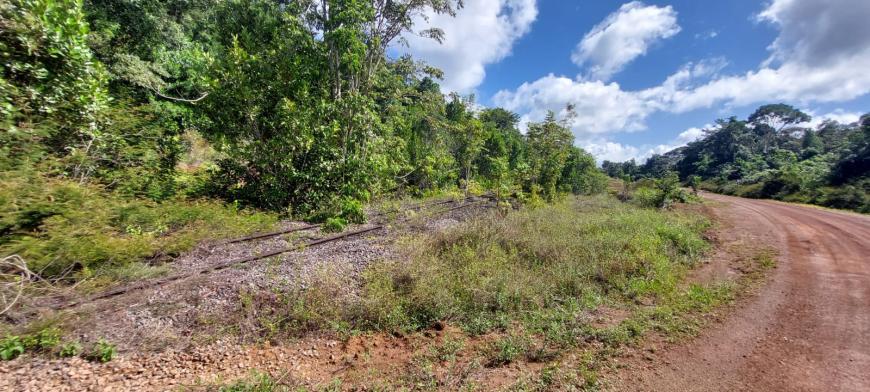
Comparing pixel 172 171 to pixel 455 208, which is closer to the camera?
pixel 172 171

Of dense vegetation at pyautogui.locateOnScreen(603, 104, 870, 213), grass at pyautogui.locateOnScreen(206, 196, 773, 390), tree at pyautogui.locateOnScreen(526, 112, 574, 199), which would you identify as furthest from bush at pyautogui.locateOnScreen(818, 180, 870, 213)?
grass at pyautogui.locateOnScreen(206, 196, 773, 390)

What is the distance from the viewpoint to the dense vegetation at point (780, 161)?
22.3 m

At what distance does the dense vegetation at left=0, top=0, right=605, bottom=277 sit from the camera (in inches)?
202

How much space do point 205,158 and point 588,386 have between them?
20682 millimetres

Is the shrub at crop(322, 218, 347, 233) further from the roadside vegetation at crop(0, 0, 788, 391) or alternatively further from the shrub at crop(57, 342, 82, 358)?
the shrub at crop(57, 342, 82, 358)

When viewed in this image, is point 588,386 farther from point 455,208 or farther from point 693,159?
point 693,159

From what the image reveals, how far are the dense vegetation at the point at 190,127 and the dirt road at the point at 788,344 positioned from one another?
8.24 metres

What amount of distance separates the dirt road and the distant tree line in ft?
30.1

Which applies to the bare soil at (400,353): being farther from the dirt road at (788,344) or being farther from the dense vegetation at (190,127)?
the dense vegetation at (190,127)

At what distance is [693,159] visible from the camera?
6112 centimetres

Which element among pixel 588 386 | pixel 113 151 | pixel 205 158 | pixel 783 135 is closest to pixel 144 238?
pixel 113 151

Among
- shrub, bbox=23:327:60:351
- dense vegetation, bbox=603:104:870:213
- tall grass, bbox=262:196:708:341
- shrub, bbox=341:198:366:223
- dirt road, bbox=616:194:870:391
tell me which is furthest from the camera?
dense vegetation, bbox=603:104:870:213

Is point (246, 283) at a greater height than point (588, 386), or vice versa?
point (246, 283)

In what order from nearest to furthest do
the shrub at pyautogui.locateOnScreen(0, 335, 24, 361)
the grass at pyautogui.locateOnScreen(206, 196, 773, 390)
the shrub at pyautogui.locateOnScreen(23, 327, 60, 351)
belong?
the shrub at pyautogui.locateOnScreen(0, 335, 24, 361), the shrub at pyautogui.locateOnScreen(23, 327, 60, 351), the grass at pyautogui.locateOnScreen(206, 196, 773, 390)
